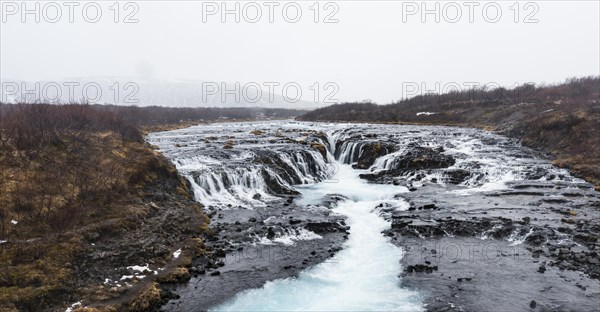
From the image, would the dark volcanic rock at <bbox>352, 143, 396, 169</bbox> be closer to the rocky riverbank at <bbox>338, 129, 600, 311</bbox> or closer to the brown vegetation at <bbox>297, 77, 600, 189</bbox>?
the rocky riverbank at <bbox>338, 129, 600, 311</bbox>

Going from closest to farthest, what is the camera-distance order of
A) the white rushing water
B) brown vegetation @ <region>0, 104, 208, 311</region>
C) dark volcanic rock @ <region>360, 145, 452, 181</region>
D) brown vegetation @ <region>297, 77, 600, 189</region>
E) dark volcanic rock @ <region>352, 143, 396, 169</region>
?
brown vegetation @ <region>0, 104, 208, 311</region> → the white rushing water → brown vegetation @ <region>297, 77, 600, 189</region> → dark volcanic rock @ <region>360, 145, 452, 181</region> → dark volcanic rock @ <region>352, 143, 396, 169</region>

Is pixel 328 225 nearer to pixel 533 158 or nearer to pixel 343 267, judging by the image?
pixel 343 267

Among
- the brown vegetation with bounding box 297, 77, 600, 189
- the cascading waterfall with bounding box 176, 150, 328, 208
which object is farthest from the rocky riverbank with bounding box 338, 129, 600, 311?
the cascading waterfall with bounding box 176, 150, 328, 208

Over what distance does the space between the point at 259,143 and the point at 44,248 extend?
27.1 m

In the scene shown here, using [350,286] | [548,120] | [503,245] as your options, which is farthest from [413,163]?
[350,286]

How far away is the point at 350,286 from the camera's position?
40.2 feet

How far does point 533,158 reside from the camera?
1227 inches

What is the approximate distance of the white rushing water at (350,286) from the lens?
11.0 metres

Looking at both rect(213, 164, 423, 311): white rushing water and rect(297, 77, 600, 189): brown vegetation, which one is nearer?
rect(213, 164, 423, 311): white rushing water

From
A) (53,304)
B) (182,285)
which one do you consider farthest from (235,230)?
(53,304)

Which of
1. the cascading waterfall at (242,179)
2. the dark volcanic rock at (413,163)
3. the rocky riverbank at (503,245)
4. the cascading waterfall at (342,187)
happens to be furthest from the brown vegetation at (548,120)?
the cascading waterfall at (242,179)

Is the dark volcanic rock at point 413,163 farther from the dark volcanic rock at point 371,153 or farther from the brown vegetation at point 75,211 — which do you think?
the brown vegetation at point 75,211

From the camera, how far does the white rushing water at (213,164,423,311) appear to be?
11008mm

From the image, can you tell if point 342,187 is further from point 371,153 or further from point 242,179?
point 371,153
